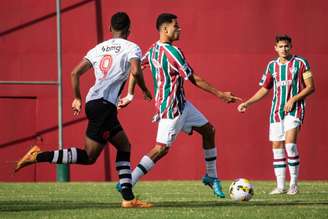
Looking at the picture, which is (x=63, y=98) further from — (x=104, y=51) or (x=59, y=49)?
(x=104, y=51)

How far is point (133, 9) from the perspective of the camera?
1900cm

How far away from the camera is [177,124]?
11234 millimetres

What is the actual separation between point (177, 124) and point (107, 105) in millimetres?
1461

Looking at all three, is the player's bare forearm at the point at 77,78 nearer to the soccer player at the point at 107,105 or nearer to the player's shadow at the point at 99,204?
the soccer player at the point at 107,105

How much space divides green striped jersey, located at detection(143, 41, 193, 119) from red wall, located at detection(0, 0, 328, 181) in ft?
24.5

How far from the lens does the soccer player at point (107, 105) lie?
992 centimetres

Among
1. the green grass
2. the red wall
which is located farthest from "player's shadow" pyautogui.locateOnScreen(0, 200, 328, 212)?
the red wall

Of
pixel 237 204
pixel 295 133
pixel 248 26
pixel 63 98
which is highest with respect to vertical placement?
pixel 248 26

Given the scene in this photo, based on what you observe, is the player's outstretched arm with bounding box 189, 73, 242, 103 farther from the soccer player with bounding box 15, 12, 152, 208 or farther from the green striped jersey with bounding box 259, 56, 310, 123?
the green striped jersey with bounding box 259, 56, 310, 123

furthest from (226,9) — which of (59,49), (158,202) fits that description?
(158,202)

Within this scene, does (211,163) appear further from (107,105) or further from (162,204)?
(107,105)

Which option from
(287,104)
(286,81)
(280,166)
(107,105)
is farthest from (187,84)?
(107,105)

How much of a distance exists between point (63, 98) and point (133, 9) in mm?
2252

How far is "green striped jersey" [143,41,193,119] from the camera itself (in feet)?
36.8
